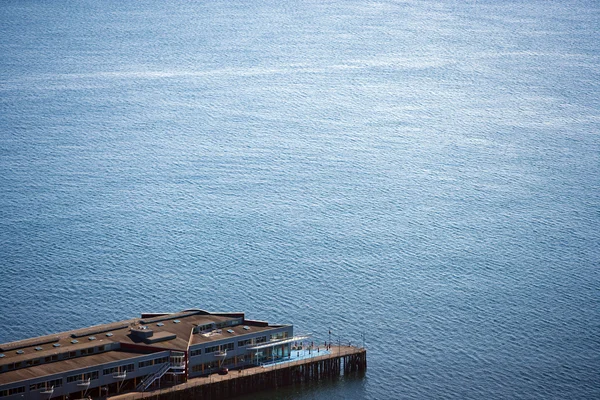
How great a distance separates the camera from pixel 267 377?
93.4m

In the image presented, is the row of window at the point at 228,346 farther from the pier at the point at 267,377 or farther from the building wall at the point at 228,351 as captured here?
the pier at the point at 267,377

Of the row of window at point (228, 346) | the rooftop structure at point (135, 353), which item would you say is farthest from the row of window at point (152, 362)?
the row of window at point (228, 346)

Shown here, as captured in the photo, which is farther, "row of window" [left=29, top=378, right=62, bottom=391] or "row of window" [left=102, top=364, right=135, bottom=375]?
"row of window" [left=102, top=364, right=135, bottom=375]

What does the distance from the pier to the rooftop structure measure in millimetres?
1182

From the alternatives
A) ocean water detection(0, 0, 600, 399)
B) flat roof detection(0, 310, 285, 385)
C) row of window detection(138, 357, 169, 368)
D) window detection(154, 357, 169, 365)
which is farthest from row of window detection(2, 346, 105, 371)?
ocean water detection(0, 0, 600, 399)

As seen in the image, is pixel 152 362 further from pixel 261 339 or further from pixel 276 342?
pixel 276 342

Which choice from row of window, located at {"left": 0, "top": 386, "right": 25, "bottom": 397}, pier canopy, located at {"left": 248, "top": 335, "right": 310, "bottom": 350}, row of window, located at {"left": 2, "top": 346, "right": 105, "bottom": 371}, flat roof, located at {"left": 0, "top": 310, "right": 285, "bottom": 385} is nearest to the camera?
row of window, located at {"left": 0, "top": 386, "right": 25, "bottom": 397}

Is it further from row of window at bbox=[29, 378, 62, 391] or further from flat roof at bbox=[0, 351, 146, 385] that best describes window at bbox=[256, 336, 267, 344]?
row of window at bbox=[29, 378, 62, 391]

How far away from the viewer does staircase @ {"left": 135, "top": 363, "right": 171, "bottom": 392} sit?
87625 millimetres

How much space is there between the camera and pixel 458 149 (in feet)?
579

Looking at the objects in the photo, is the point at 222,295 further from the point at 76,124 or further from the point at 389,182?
the point at 76,124

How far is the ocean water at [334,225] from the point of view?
106438mm

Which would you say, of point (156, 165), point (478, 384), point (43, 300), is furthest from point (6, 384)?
point (156, 165)

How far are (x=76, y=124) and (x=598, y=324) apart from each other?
97900 millimetres
